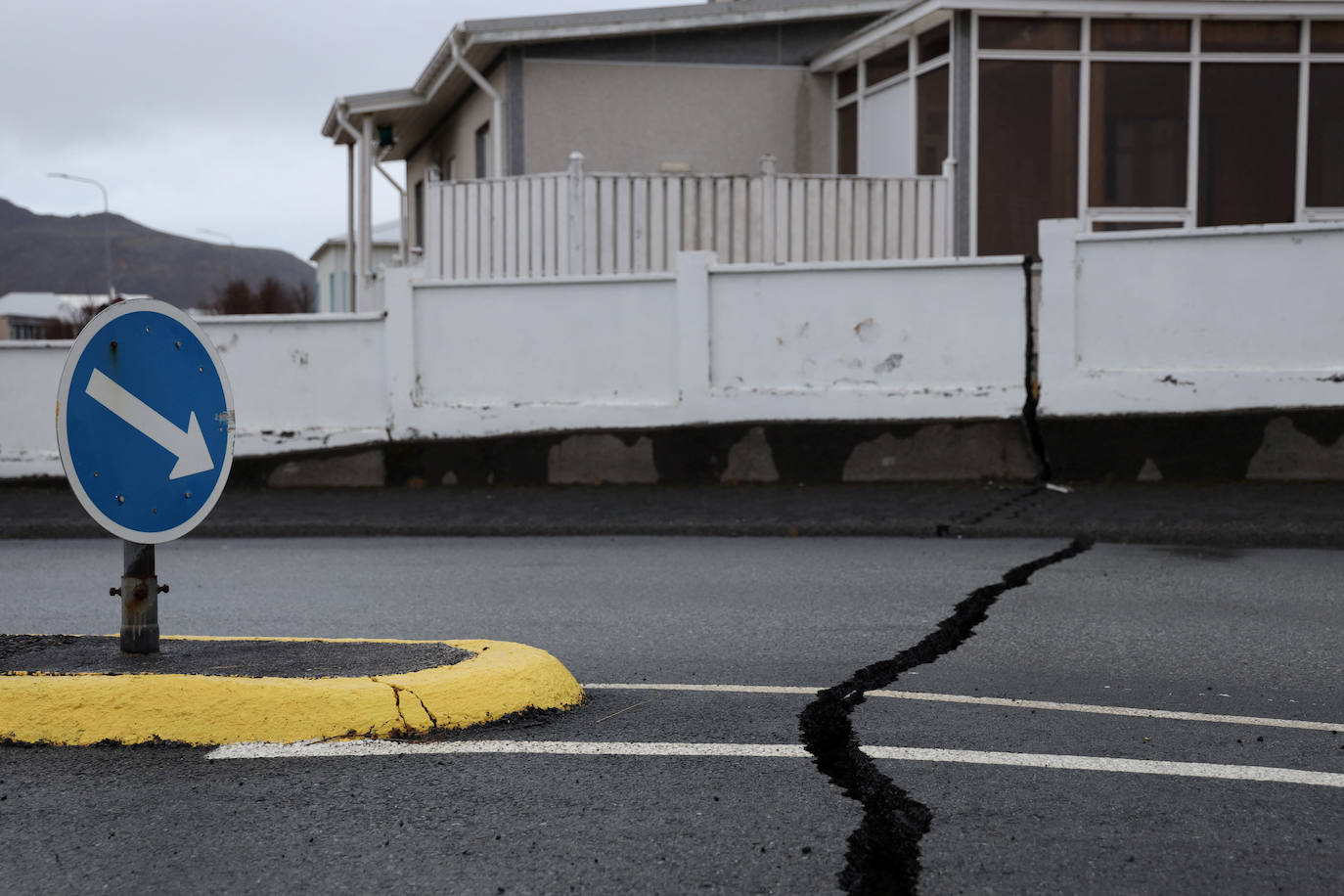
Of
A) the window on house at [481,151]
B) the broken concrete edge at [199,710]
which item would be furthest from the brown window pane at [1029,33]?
the broken concrete edge at [199,710]

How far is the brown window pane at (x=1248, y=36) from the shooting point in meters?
16.2

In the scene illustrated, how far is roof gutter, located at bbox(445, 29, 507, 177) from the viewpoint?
17141mm

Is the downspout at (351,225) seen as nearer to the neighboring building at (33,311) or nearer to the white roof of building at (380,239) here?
the white roof of building at (380,239)

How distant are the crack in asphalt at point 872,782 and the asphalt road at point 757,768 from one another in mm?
41

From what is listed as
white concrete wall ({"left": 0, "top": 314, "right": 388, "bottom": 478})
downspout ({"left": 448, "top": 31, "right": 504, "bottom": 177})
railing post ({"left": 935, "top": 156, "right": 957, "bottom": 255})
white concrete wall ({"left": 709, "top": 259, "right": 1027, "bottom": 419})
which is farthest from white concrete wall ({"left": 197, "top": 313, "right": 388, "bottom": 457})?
railing post ({"left": 935, "top": 156, "right": 957, "bottom": 255})

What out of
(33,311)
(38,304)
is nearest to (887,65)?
(33,311)

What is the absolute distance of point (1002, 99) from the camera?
52.8ft

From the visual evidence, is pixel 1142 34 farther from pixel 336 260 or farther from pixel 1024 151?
pixel 336 260

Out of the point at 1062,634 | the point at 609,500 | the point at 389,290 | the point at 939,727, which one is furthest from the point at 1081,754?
the point at 389,290

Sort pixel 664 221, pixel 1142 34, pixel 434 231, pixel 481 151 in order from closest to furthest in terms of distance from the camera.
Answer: pixel 664 221, pixel 434 231, pixel 1142 34, pixel 481 151

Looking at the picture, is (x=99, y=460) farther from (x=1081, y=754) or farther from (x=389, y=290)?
(x=389, y=290)

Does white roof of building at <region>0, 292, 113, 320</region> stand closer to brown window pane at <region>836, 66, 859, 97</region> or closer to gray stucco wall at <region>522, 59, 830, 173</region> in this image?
gray stucco wall at <region>522, 59, 830, 173</region>

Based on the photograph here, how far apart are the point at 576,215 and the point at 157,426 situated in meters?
10.5

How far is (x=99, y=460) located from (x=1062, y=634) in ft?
14.0
